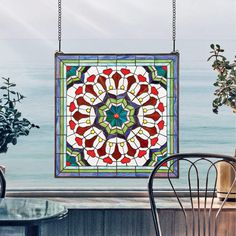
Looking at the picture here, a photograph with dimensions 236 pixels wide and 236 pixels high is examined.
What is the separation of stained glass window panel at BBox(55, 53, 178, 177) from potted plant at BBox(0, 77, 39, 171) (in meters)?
0.19

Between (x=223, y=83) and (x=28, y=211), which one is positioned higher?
(x=223, y=83)

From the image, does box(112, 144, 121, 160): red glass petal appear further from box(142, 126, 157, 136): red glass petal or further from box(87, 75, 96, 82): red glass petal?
box(87, 75, 96, 82): red glass petal

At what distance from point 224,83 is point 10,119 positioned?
45.1 inches

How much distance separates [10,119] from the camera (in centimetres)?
365

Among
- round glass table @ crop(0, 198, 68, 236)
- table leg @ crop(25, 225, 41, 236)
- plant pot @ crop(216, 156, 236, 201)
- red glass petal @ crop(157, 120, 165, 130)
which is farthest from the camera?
red glass petal @ crop(157, 120, 165, 130)

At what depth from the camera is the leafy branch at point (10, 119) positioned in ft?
11.9

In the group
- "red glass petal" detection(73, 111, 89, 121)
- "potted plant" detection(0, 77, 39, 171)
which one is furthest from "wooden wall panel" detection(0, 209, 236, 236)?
"red glass petal" detection(73, 111, 89, 121)

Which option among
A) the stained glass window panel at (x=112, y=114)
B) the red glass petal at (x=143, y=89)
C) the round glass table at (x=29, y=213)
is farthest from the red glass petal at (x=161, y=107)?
the round glass table at (x=29, y=213)

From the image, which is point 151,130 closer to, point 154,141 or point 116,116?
point 154,141

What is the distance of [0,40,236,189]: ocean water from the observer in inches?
147

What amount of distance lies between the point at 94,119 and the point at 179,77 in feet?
1.68

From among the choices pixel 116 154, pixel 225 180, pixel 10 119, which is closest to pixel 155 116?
pixel 116 154

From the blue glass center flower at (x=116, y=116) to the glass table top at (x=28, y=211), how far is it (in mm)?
880

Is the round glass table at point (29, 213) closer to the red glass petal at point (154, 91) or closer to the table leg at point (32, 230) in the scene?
the table leg at point (32, 230)
